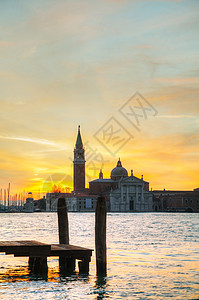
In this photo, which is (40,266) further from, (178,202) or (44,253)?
(178,202)

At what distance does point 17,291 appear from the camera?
12430 millimetres

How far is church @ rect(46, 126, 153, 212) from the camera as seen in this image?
133 metres

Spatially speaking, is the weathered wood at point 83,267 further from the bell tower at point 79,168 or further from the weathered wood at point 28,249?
the bell tower at point 79,168

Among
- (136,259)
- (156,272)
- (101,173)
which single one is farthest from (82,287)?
(101,173)

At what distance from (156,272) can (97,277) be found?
2.31 metres

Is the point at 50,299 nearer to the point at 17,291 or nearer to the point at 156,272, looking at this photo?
the point at 17,291

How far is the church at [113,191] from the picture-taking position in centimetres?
13288

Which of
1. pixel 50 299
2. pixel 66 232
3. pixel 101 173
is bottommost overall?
pixel 50 299

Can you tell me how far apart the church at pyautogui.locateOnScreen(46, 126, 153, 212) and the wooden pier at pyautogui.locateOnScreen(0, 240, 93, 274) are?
115 metres

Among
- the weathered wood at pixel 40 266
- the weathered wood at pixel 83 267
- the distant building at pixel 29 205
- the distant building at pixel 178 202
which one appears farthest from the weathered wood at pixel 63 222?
the distant building at pixel 29 205

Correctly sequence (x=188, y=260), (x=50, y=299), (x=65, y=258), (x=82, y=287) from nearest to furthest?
(x=50, y=299), (x=82, y=287), (x=65, y=258), (x=188, y=260)

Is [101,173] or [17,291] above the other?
[101,173]

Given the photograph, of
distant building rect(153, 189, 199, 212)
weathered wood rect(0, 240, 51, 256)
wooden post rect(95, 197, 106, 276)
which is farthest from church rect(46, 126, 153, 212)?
weathered wood rect(0, 240, 51, 256)

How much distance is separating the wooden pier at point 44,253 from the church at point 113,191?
115145mm
